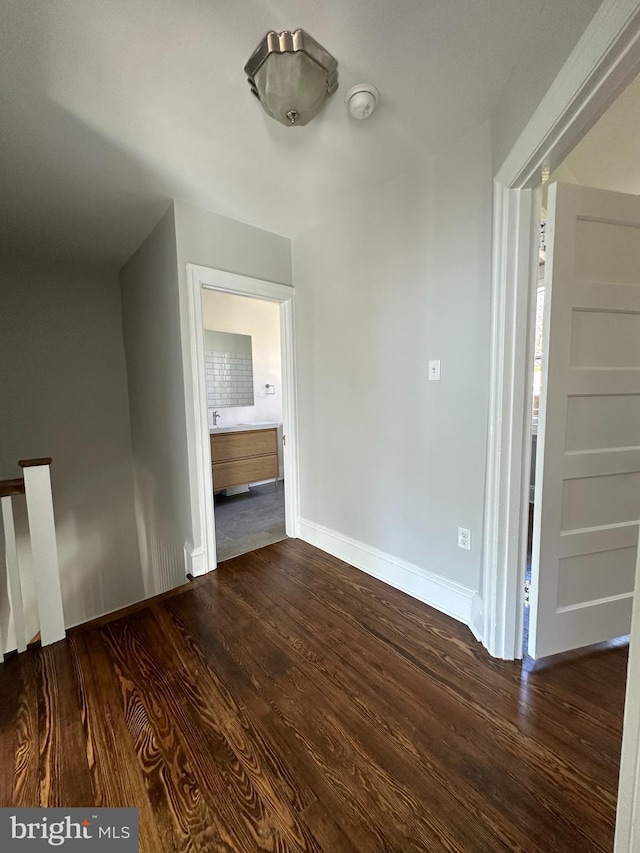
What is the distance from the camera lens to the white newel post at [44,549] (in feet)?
5.44

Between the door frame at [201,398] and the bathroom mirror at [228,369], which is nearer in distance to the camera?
the door frame at [201,398]

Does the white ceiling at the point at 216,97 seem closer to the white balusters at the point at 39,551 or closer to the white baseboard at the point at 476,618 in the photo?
the white balusters at the point at 39,551

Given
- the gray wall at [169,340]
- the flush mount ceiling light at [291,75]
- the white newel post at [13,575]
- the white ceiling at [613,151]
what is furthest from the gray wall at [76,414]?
the white ceiling at [613,151]

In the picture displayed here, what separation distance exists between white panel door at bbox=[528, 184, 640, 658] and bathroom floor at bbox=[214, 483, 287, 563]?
206 centimetres

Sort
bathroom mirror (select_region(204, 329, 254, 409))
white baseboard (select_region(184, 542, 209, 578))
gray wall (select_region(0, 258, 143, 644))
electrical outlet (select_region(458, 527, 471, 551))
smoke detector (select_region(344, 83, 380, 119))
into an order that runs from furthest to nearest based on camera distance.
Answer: bathroom mirror (select_region(204, 329, 254, 409)), gray wall (select_region(0, 258, 143, 644)), white baseboard (select_region(184, 542, 209, 578)), electrical outlet (select_region(458, 527, 471, 551)), smoke detector (select_region(344, 83, 380, 119))

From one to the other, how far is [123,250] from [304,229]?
1.75 m

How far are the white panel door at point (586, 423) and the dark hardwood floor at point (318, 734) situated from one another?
300 mm

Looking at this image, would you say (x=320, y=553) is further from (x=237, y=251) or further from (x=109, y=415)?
(x=109, y=415)

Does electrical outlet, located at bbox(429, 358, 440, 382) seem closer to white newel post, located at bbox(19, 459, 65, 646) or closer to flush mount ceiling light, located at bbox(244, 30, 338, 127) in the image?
flush mount ceiling light, located at bbox(244, 30, 338, 127)

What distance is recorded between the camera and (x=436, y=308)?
174 cm

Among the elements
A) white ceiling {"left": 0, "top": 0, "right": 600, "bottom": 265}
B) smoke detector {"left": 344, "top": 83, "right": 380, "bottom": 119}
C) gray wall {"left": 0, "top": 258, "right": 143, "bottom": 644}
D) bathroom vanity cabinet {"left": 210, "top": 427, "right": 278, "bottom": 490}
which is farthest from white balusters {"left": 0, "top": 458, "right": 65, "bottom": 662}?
smoke detector {"left": 344, "top": 83, "right": 380, "bottom": 119}

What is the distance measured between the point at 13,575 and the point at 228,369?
2977 millimetres

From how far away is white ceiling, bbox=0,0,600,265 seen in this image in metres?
1.04

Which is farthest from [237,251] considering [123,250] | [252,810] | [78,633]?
[252,810]
